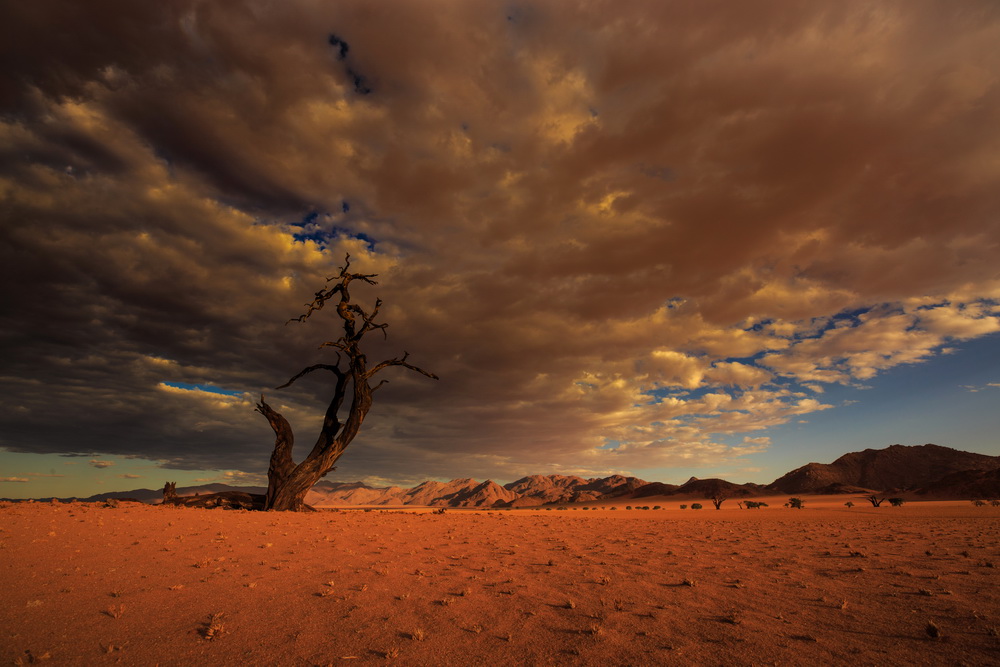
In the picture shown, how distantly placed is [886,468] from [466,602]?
17070 cm

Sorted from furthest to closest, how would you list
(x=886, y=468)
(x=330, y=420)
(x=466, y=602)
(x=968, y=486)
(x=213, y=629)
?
(x=886, y=468) < (x=968, y=486) < (x=330, y=420) < (x=466, y=602) < (x=213, y=629)

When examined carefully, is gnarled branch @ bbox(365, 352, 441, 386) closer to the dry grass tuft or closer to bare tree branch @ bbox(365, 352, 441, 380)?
bare tree branch @ bbox(365, 352, 441, 380)

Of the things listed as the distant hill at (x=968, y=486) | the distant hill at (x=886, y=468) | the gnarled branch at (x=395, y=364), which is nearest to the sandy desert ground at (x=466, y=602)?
the gnarled branch at (x=395, y=364)

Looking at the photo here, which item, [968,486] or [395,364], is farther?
[968,486]

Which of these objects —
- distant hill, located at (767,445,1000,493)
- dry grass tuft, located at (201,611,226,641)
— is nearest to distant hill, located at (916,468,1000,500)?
distant hill, located at (767,445,1000,493)

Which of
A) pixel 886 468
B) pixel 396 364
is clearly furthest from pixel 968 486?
pixel 396 364

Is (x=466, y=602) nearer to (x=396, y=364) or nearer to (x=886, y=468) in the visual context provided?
(x=396, y=364)

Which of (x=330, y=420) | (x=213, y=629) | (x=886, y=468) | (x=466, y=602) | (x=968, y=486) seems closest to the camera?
(x=213, y=629)

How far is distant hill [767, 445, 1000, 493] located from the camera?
120688mm

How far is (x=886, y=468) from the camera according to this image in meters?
130

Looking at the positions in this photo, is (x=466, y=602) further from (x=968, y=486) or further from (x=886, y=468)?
(x=886, y=468)

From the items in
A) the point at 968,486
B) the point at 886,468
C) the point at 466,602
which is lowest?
the point at 466,602

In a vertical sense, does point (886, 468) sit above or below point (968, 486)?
above

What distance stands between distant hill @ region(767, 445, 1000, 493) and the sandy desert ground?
134m
